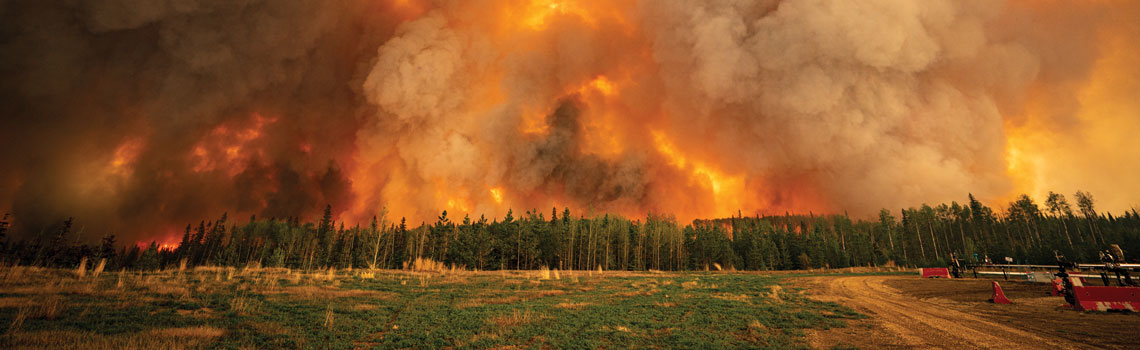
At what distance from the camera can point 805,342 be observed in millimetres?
11484

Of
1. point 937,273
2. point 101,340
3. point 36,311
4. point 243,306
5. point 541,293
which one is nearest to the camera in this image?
point 101,340

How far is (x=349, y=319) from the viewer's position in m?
13.6

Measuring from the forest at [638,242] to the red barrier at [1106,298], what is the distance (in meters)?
73.0

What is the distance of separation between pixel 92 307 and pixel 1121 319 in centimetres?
3736

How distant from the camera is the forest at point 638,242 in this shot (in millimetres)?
84375

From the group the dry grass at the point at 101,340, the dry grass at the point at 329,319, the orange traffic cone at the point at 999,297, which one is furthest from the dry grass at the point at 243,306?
the orange traffic cone at the point at 999,297

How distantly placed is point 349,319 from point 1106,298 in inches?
1257

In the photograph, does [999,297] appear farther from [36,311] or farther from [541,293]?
[36,311]

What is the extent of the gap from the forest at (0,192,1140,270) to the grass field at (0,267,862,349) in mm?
62050

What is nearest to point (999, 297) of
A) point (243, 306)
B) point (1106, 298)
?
point (1106, 298)

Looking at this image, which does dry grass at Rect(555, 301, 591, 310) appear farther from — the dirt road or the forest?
the forest

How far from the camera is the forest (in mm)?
84375

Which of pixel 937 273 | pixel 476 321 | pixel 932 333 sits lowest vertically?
pixel 476 321

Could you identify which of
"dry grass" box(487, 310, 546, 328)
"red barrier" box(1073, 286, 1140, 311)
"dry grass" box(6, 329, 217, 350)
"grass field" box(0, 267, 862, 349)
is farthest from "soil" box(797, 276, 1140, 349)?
→ "dry grass" box(6, 329, 217, 350)
